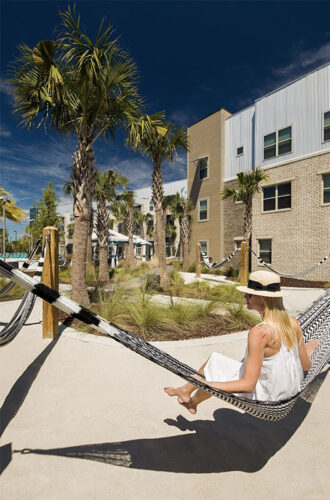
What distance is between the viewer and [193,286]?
29.2ft

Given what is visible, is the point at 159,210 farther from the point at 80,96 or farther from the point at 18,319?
the point at 18,319

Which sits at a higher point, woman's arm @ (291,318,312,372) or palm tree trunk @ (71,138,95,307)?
palm tree trunk @ (71,138,95,307)

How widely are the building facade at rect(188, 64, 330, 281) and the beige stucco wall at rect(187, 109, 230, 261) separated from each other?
0.26 ft

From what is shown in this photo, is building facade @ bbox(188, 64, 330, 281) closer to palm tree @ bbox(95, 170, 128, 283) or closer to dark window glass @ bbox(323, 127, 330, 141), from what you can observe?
dark window glass @ bbox(323, 127, 330, 141)

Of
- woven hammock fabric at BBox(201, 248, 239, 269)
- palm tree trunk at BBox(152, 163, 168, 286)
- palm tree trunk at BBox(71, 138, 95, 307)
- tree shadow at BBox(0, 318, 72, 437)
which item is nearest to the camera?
tree shadow at BBox(0, 318, 72, 437)

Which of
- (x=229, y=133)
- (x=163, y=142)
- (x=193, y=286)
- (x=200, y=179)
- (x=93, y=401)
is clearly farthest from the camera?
(x=200, y=179)

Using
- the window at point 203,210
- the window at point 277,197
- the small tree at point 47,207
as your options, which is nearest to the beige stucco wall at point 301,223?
the window at point 277,197

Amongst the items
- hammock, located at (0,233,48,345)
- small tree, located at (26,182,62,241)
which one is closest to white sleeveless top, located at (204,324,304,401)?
hammock, located at (0,233,48,345)

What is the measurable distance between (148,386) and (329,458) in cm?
174

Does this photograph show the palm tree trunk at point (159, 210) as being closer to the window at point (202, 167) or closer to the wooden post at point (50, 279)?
the wooden post at point (50, 279)

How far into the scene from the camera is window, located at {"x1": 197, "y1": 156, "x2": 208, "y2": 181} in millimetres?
20844

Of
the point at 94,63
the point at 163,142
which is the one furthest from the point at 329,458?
the point at 163,142

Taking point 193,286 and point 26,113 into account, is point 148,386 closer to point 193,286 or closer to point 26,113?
point 193,286

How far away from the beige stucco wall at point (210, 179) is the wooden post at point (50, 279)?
16.4 meters
